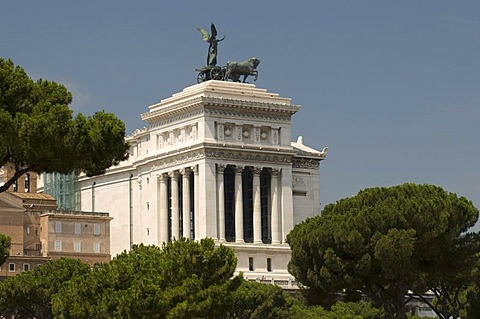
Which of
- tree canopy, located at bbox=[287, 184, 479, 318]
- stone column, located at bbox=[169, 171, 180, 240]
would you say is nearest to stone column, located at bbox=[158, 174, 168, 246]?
stone column, located at bbox=[169, 171, 180, 240]

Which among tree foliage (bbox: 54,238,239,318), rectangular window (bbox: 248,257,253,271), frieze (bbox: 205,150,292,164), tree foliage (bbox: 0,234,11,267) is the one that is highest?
frieze (bbox: 205,150,292,164)

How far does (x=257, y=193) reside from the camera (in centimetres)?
12438

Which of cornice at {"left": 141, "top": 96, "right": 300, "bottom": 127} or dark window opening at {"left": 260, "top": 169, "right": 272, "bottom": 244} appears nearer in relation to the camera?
cornice at {"left": 141, "top": 96, "right": 300, "bottom": 127}

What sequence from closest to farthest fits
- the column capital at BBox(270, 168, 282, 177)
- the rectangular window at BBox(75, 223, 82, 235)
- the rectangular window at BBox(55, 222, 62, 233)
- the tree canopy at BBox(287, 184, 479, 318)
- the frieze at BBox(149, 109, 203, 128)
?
the tree canopy at BBox(287, 184, 479, 318), the frieze at BBox(149, 109, 203, 128), the rectangular window at BBox(55, 222, 62, 233), the column capital at BBox(270, 168, 282, 177), the rectangular window at BBox(75, 223, 82, 235)

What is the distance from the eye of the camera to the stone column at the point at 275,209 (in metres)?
125

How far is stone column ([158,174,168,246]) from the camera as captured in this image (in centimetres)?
12488

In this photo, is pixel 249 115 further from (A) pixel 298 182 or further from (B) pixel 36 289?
(B) pixel 36 289

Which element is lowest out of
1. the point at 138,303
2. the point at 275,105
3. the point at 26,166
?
the point at 138,303

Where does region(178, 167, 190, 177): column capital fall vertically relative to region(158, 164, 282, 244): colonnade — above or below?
above

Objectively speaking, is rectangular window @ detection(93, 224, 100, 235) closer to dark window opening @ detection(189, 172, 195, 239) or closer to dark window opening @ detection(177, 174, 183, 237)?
dark window opening @ detection(177, 174, 183, 237)

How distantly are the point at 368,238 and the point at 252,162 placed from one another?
143 feet

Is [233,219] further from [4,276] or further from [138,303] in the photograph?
[138,303]

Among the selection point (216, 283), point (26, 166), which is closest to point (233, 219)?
point (216, 283)

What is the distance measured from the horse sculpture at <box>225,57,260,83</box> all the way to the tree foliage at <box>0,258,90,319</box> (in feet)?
114
